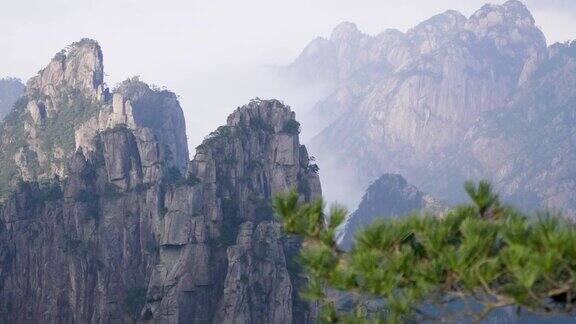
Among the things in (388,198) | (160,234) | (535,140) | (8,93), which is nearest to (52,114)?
(160,234)

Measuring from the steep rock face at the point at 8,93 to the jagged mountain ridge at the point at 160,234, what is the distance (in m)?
89.8

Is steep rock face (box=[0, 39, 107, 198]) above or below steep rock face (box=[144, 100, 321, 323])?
above

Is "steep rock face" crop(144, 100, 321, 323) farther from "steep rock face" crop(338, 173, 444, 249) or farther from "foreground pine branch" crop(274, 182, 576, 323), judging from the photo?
"steep rock face" crop(338, 173, 444, 249)

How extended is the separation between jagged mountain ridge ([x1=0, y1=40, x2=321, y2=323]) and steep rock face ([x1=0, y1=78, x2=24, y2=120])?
89761 mm

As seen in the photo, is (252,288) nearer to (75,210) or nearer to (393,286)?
(75,210)

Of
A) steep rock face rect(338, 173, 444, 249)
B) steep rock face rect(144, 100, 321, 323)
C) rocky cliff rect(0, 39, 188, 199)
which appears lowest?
steep rock face rect(144, 100, 321, 323)

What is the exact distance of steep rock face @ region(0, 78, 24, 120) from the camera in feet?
513

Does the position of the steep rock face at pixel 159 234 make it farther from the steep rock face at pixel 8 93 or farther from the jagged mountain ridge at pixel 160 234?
the steep rock face at pixel 8 93

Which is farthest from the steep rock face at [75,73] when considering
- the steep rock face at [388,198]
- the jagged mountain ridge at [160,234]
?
the steep rock face at [388,198]

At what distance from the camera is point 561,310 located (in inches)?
425

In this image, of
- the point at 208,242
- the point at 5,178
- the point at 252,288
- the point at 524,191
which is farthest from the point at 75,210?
the point at 524,191

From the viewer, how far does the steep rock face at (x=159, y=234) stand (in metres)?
57.0

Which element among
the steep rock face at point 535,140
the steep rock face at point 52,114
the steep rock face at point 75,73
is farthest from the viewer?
the steep rock face at point 535,140

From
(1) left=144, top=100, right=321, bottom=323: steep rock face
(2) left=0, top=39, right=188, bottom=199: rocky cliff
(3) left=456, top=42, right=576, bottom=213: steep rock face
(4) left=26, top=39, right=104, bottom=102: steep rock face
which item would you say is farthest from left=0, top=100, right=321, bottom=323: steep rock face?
(3) left=456, top=42, right=576, bottom=213: steep rock face
